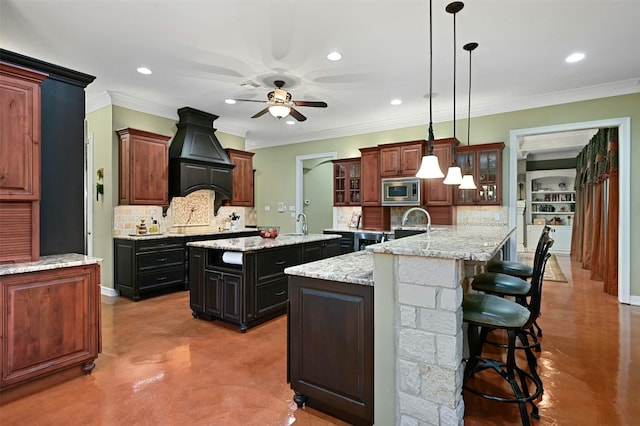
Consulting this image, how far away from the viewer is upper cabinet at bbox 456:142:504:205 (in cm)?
509

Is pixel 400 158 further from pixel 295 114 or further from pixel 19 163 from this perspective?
pixel 19 163

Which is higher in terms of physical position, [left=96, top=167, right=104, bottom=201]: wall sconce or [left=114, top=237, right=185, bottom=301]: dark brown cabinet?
[left=96, top=167, right=104, bottom=201]: wall sconce

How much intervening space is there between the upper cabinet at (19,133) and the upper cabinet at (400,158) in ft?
15.6

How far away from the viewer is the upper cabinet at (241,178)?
6.38 metres

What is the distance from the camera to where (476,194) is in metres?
5.24

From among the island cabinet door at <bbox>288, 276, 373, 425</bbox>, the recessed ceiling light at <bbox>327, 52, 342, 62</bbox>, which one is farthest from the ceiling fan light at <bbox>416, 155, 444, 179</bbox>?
the recessed ceiling light at <bbox>327, 52, 342, 62</bbox>

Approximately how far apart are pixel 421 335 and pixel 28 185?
9.43 ft

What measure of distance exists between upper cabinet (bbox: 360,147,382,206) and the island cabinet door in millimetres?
4255

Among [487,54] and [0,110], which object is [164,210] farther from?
[487,54]

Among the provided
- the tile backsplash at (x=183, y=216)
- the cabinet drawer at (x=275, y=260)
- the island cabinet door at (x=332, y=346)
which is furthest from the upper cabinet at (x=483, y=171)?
the tile backsplash at (x=183, y=216)

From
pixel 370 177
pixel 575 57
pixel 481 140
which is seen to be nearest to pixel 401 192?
pixel 370 177

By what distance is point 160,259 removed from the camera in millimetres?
4723

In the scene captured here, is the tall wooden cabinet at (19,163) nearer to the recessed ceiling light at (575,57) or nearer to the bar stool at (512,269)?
the bar stool at (512,269)

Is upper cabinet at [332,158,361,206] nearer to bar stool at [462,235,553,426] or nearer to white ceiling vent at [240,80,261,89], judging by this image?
white ceiling vent at [240,80,261,89]
